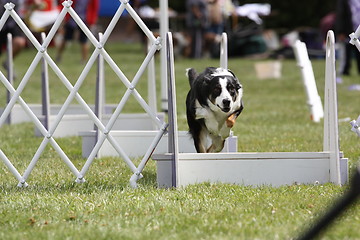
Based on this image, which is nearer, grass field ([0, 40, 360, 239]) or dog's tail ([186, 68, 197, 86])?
grass field ([0, 40, 360, 239])

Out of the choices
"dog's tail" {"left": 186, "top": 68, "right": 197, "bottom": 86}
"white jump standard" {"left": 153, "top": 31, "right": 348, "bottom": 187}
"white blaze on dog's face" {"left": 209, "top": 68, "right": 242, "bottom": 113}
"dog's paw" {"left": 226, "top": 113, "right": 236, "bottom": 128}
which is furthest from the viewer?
"dog's tail" {"left": 186, "top": 68, "right": 197, "bottom": 86}

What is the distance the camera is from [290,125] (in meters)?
9.32

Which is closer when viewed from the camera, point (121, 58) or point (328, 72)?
point (328, 72)

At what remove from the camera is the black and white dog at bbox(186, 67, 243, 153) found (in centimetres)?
555

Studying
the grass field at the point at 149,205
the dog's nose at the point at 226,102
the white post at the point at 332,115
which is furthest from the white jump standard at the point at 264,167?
the dog's nose at the point at 226,102

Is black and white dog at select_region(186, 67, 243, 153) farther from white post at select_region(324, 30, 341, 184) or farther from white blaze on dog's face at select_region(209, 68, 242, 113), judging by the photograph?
white post at select_region(324, 30, 341, 184)

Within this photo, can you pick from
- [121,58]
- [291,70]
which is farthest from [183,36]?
[291,70]

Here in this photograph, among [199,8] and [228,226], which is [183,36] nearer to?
[199,8]

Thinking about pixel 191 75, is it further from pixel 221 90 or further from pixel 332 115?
pixel 332 115

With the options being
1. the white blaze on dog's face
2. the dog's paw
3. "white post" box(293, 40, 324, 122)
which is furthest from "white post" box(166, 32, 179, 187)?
"white post" box(293, 40, 324, 122)

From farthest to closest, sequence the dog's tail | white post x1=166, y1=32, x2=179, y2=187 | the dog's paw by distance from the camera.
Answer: the dog's tail < the dog's paw < white post x1=166, y1=32, x2=179, y2=187

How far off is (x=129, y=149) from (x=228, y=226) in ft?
9.79

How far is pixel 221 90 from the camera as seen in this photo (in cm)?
554

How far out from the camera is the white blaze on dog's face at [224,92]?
552 cm
